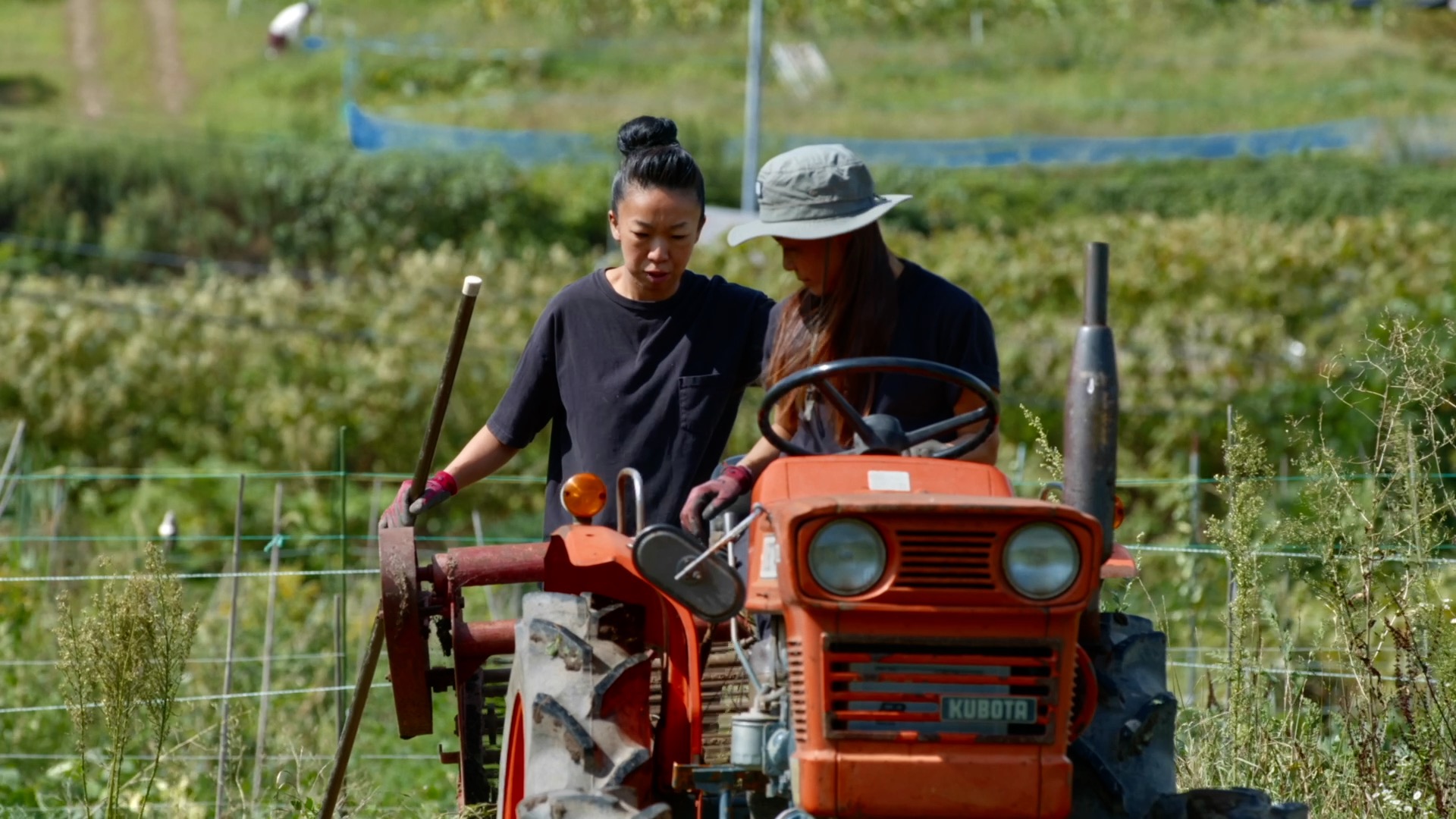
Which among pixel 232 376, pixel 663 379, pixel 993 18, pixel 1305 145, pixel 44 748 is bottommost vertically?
pixel 44 748

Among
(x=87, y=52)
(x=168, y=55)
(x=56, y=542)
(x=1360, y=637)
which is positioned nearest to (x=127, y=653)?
(x=1360, y=637)

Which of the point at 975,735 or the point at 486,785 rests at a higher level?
the point at 975,735

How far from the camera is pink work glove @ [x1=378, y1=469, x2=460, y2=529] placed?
4.71 meters

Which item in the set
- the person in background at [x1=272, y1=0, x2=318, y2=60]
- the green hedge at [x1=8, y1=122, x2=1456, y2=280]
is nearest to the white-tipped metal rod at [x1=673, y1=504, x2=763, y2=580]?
the green hedge at [x1=8, y1=122, x2=1456, y2=280]

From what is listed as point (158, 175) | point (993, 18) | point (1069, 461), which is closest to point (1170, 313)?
point (1069, 461)

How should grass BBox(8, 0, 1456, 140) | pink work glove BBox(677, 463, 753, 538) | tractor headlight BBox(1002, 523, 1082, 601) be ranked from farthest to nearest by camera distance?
grass BBox(8, 0, 1456, 140) < pink work glove BBox(677, 463, 753, 538) < tractor headlight BBox(1002, 523, 1082, 601)

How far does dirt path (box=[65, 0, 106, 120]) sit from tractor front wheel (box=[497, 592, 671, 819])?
2697cm

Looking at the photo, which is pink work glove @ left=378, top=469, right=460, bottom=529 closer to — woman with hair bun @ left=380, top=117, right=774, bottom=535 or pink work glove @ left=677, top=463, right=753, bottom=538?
woman with hair bun @ left=380, top=117, right=774, bottom=535

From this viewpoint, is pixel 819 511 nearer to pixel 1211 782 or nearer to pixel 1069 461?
pixel 1069 461

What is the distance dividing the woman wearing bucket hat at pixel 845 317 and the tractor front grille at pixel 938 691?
0.74 meters

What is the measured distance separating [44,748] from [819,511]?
5068mm

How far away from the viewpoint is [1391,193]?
24.2 metres

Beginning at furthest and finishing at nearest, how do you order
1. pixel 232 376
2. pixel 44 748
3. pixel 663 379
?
pixel 232 376
pixel 44 748
pixel 663 379

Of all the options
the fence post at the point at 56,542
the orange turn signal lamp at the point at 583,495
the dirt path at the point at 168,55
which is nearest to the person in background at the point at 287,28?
the dirt path at the point at 168,55
